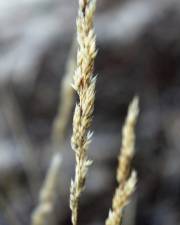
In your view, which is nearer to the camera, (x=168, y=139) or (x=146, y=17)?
(x=168, y=139)

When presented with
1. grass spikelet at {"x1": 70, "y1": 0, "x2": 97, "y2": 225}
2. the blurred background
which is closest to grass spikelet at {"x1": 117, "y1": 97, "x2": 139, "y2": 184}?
grass spikelet at {"x1": 70, "y1": 0, "x2": 97, "y2": 225}

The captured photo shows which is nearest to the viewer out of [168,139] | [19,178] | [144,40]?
[19,178]

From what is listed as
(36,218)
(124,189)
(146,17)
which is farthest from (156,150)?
(124,189)

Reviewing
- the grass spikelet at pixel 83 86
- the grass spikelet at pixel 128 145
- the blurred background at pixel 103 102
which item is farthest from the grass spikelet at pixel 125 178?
the blurred background at pixel 103 102

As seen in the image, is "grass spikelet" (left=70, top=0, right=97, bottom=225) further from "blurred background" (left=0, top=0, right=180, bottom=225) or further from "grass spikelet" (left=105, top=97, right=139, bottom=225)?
"blurred background" (left=0, top=0, right=180, bottom=225)

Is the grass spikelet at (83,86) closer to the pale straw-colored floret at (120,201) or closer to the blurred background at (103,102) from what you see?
the pale straw-colored floret at (120,201)

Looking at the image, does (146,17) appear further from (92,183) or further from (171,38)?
(92,183)
